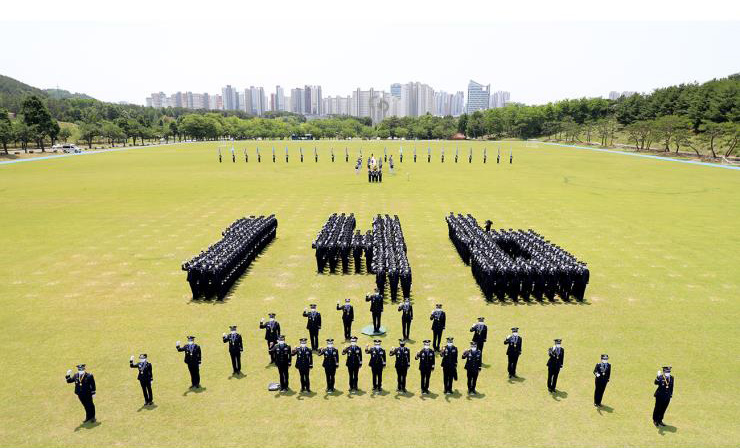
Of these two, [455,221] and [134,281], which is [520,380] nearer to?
[455,221]

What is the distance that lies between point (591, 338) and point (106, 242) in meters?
20.2

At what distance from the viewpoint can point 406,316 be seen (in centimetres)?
1107

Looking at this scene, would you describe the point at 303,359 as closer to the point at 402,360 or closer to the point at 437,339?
the point at 402,360

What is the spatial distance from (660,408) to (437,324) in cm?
471

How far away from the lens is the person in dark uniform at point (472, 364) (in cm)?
895

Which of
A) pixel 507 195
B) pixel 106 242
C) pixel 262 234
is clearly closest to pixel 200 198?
pixel 106 242

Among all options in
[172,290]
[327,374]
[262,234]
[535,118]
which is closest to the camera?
[327,374]

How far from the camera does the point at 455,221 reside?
2012 cm

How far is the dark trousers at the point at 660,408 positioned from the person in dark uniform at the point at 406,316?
533 cm

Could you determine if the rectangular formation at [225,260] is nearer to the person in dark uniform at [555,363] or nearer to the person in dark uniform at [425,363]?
the person in dark uniform at [425,363]

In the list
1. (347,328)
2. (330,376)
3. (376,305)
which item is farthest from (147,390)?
(376,305)

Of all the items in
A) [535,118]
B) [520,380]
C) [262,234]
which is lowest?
[520,380]

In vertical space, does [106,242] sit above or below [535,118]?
below

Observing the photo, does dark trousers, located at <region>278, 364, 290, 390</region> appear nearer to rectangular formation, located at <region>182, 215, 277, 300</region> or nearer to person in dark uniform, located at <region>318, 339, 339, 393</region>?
person in dark uniform, located at <region>318, 339, 339, 393</region>
